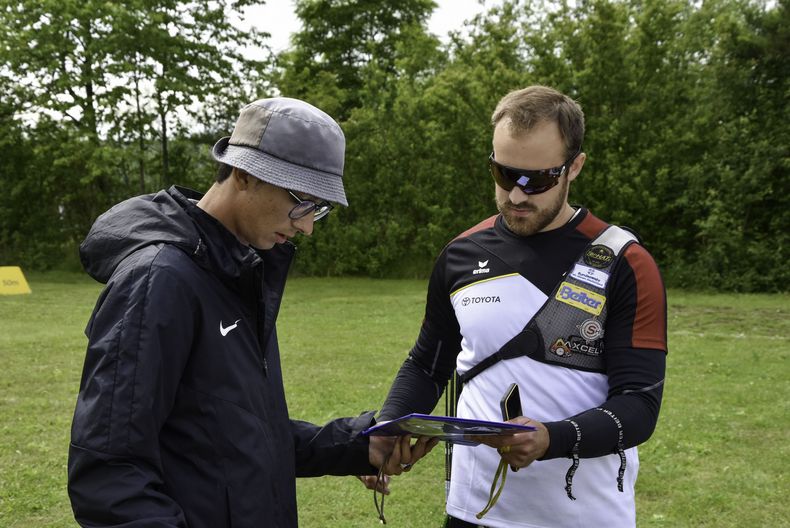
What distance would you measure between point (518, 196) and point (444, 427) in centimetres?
85

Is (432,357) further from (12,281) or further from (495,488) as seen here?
(12,281)

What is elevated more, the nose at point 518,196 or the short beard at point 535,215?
the nose at point 518,196

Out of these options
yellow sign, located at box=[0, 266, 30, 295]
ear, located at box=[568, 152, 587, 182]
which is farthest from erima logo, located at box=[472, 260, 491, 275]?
yellow sign, located at box=[0, 266, 30, 295]

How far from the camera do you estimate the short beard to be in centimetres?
265

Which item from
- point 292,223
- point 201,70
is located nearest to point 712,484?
point 292,223

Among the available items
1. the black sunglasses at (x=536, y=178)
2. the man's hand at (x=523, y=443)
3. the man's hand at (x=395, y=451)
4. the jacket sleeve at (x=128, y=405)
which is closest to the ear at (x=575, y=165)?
the black sunglasses at (x=536, y=178)

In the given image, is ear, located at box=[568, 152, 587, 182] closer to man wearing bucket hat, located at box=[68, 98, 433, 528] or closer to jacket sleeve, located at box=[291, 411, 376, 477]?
man wearing bucket hat, located at box=[68, 98, 433, 528]

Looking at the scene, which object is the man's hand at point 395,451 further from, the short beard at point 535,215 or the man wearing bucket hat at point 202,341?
the short beard at point 535,215

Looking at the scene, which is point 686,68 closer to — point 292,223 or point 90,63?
point 90,63

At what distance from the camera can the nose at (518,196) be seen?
2.63 m

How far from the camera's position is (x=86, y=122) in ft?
90.1

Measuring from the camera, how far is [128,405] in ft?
5.44

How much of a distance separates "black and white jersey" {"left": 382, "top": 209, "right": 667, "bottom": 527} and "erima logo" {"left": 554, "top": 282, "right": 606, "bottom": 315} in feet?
0.11

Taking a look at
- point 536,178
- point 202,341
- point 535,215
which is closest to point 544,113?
point 536,178
